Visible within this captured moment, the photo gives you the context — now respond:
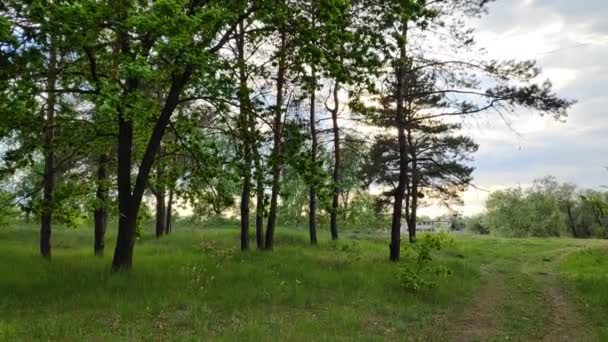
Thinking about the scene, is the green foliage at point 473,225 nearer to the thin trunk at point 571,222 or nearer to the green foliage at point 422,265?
the thin trunk at point 571,222

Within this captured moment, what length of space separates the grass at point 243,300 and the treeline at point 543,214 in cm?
5545

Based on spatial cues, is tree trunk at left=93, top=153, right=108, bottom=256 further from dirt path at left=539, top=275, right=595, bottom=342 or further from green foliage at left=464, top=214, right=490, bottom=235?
green foliage at left=464, top=214, right=490, bottom=235

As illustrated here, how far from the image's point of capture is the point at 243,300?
11.0 metres

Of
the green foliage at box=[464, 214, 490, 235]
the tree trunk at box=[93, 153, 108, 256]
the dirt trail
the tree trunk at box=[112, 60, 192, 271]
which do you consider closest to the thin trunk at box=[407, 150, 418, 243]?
the dirt trail

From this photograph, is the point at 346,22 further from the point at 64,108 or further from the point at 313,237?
the point at 313,237

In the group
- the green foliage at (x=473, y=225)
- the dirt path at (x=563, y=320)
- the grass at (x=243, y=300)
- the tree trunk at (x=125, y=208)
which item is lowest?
the green foliage at (x=473, y=225)

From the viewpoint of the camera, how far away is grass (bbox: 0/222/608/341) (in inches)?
327

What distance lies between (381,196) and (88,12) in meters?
27.1

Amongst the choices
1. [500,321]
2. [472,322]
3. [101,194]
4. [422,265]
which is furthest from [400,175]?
[101,194]

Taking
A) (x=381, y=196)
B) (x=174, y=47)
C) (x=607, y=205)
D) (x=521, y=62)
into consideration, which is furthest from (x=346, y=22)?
(x=381, y=196)

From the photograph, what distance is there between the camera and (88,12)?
8.35 meters

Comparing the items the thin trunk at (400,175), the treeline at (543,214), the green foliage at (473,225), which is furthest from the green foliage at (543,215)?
the thin trunk at (400,175)

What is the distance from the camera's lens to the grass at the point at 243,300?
8312 millimetres

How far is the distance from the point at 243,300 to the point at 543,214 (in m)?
69.9
